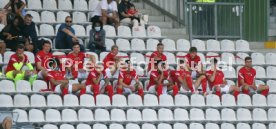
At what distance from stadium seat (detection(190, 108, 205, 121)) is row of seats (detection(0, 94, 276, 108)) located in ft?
0.74

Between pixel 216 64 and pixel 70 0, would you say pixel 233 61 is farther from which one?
pixel 70 0

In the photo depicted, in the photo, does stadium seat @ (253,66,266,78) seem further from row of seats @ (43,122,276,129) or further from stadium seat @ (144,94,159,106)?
stadium seat @ (144,94,159,106)

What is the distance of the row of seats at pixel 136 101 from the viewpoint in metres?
25.7

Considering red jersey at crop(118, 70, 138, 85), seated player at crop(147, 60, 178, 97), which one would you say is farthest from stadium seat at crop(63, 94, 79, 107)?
seated player at crop(147, 60, 178, 97)

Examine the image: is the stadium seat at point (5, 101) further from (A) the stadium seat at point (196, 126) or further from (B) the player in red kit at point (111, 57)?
(A) the stadium seat at point (196, 126)

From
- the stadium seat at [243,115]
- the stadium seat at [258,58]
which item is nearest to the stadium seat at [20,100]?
the stadium seat at [243,115]

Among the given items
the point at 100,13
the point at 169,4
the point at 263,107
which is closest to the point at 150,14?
the point at 169,4

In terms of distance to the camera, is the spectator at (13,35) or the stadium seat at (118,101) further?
the spectator at (13,35)

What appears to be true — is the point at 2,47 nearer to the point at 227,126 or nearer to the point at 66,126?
the point at 66,126

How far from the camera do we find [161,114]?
26.6m

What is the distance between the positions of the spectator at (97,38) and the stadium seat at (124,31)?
0.89 meters

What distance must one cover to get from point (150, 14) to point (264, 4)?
2.86m

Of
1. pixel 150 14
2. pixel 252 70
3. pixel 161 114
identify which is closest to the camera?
pixel 161 114

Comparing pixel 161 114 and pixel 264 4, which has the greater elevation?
pixel 264 4
